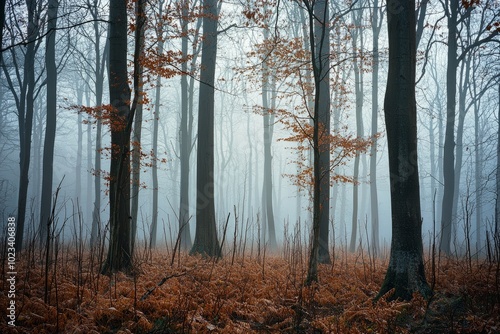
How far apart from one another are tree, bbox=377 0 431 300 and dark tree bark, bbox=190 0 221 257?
4.51m

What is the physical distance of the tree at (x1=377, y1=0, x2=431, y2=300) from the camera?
4.52 meters

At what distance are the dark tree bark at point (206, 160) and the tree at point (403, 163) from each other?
4506mm

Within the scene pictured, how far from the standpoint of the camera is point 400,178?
4691 millimetres

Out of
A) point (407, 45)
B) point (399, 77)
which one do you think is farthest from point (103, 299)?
point (407, 45)

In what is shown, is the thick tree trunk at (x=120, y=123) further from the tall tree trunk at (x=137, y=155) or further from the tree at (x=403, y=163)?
the tree at (x=403, y=163)

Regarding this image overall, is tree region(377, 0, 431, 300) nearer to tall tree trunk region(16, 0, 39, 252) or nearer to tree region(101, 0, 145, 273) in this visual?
tree region(101, 0, 145, 273)

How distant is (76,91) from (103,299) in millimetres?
25637

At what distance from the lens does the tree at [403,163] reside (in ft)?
14.8

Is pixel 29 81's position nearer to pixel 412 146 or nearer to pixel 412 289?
pixel 412 146

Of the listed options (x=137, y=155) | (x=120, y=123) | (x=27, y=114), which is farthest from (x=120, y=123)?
(x=27, y=114)

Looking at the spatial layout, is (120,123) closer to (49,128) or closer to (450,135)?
(49,128)

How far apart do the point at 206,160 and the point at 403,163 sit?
5.25 metres

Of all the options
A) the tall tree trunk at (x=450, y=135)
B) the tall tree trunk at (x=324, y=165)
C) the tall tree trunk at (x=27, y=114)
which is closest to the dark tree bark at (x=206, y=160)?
the tall tree trunk at (x=324, y=165)

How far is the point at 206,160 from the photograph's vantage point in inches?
345
